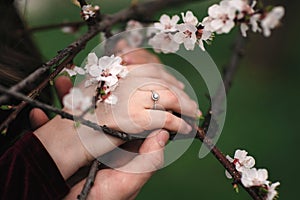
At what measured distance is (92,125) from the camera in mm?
634

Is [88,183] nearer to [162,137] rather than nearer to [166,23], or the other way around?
[162,137]

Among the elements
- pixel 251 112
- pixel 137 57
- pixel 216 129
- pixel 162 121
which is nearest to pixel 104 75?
pixel 162 121

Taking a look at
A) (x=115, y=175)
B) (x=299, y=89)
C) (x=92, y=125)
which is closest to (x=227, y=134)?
(x=299, y=89)

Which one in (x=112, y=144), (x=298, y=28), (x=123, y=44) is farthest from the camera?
(x=298, y=28)

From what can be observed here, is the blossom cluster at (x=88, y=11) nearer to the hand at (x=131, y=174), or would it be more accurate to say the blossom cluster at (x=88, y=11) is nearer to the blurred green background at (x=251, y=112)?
the hand at (x=131, y=174)

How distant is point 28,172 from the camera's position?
2.49 feet

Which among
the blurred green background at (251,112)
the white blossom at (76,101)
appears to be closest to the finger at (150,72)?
the white blossom at (76,101)

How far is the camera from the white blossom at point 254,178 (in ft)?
2.24

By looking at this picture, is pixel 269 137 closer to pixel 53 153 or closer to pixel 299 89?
pixel 299 89

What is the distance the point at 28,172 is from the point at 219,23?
36cm

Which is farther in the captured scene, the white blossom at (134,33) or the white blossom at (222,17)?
the white blossom at (134,33)

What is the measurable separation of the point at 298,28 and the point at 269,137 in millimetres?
794

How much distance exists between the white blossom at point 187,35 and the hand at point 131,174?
0.46ft

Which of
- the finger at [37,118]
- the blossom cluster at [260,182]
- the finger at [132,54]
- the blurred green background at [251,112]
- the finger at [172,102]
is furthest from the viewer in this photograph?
the blurred green background at [251,112]
